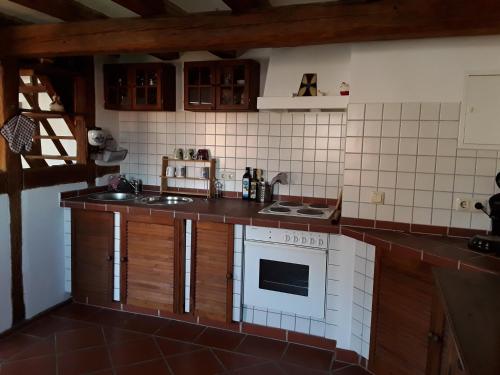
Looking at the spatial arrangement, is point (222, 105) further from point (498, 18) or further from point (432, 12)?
point (498, 18)

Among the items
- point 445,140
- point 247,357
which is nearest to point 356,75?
point 445,140

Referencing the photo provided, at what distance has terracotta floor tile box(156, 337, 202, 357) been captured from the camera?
8.18 feet

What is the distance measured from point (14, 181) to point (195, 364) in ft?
5.51

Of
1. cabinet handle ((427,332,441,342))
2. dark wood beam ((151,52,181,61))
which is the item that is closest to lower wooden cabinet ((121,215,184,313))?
dark wood beam ((151,52,181,61))

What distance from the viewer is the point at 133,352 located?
97.3 inches

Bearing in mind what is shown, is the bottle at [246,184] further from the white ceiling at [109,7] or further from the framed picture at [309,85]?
the white ceiling at [109,7]

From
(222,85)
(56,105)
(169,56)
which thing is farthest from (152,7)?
(56,105)

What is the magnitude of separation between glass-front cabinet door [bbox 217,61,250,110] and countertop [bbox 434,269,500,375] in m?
1.87

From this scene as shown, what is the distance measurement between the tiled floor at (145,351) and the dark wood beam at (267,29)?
184cm

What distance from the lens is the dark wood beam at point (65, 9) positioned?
2089 millimetres

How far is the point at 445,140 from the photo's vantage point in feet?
7.23

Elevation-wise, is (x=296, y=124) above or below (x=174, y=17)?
below

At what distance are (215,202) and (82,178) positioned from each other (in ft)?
3.69

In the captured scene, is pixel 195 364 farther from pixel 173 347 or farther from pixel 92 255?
pixel 92 255
